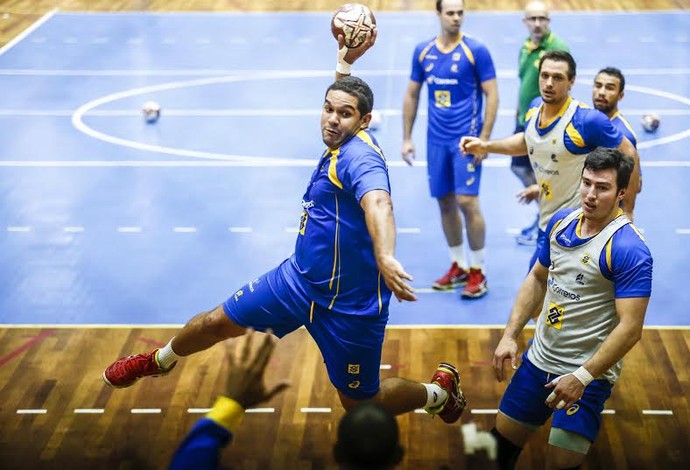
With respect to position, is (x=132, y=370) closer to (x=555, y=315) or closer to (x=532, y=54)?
(x=555, y=315)

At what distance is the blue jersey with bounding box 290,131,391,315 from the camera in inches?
203

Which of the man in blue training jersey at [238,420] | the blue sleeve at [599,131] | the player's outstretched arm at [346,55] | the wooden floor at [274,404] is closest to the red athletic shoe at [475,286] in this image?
the wooden floor at [274,404]

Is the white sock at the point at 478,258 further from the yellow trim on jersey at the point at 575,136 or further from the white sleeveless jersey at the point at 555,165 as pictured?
the yellow trim on jersey at the point at 575,136

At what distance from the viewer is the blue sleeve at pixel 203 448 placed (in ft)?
9.99

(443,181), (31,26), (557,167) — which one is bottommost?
(31,26)

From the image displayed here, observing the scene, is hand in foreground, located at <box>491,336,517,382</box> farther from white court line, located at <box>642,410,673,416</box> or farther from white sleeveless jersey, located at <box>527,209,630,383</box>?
white court line, located at <box>642,410,673,416</box>

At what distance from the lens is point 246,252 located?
8844 mm

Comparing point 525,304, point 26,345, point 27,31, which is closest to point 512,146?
point 525,304

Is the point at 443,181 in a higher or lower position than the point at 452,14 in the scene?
lower

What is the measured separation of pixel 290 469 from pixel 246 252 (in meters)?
3.25

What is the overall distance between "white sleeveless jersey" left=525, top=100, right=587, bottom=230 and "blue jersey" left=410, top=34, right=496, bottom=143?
144 cm

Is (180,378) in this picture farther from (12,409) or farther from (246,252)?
(246,252)

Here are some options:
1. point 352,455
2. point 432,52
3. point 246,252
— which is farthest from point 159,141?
point 352,455

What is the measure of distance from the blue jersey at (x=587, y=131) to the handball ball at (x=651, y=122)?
5.36 metres
